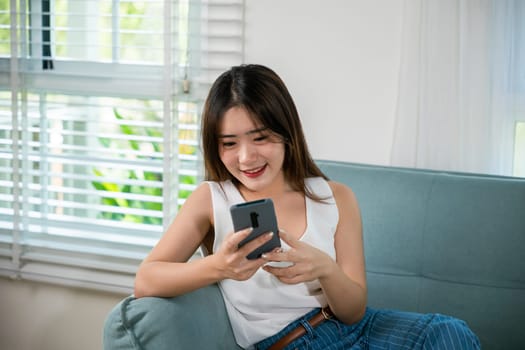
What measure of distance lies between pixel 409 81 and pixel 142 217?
123 centimetres

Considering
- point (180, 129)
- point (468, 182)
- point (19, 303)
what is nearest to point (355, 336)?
point (468, 182)

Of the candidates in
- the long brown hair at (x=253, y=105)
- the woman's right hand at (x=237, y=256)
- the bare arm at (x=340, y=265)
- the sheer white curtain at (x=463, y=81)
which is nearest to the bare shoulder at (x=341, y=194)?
the bare arm at (x=340, y=265)

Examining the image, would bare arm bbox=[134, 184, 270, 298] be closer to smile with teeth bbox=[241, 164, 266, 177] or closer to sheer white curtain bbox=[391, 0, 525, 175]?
smile with teeth bbox=[241, 164, 266, 177]

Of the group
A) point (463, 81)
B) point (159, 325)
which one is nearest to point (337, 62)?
point (463, 81)

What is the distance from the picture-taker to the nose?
1554 mm

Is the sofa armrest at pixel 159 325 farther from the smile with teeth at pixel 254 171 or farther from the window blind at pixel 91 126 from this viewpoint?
the window blind at pixel 91 126

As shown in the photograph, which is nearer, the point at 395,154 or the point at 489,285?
the point at 489,285

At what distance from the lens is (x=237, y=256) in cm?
137

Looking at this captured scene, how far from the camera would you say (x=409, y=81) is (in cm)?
215

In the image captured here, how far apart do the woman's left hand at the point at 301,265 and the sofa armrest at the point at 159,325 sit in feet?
0.61

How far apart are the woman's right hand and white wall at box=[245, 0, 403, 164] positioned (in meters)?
0.96

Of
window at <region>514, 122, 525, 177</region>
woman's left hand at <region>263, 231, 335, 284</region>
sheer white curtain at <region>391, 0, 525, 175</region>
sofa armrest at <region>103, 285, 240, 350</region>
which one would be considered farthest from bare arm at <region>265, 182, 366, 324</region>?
window at <region>514, 122, 525, 177</region>

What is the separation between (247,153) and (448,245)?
2.21 ft

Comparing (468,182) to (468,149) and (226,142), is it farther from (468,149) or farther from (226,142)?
(226,142)
